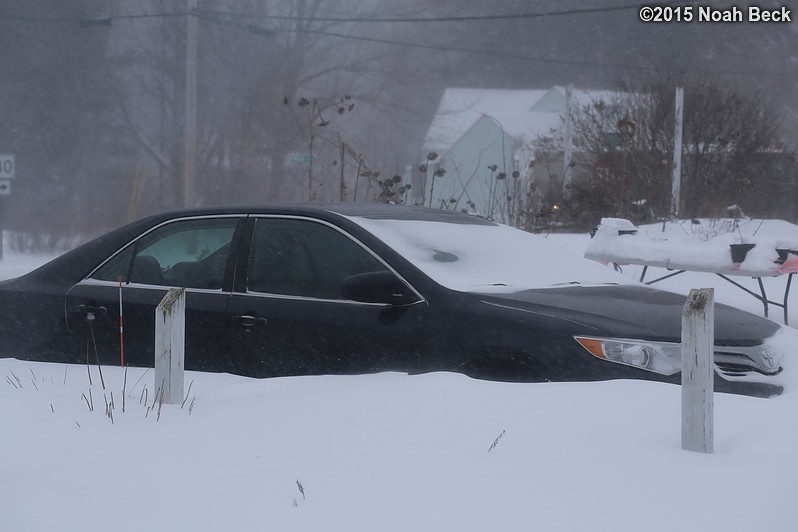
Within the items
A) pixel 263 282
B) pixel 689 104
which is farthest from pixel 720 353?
pixel 689 104

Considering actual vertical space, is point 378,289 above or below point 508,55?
below

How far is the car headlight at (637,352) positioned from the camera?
4.38 meters

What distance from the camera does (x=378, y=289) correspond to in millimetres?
4703

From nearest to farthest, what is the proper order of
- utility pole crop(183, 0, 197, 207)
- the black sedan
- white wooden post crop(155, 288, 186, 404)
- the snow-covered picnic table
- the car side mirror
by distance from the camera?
white wooden post crop(155, 288, 186, 404), the black sedan, the car side mirror, the snow-covered picnic table, utility pole crop(183, 0, 197, 207)

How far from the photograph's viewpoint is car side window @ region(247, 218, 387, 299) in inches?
197

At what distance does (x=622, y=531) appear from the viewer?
2.78 meters

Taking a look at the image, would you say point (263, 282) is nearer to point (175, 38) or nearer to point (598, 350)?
point (598, 350)

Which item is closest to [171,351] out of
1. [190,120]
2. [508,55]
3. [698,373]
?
[698,373]

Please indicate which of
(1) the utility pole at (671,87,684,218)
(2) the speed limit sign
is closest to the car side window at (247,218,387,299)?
(2) the speed limit sign

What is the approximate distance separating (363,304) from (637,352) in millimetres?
1269

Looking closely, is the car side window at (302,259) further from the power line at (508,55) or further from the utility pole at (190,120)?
the power line at (508,55)

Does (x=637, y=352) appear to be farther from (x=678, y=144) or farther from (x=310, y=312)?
(x=678, y=144)

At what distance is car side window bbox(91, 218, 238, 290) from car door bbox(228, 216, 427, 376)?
0.22 m

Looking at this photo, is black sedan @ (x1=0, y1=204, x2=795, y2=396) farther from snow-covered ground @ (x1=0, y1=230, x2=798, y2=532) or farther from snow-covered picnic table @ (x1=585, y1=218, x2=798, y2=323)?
snow-covered picnic table @ (x1=585, y1=218, x2=798, y2=323)
